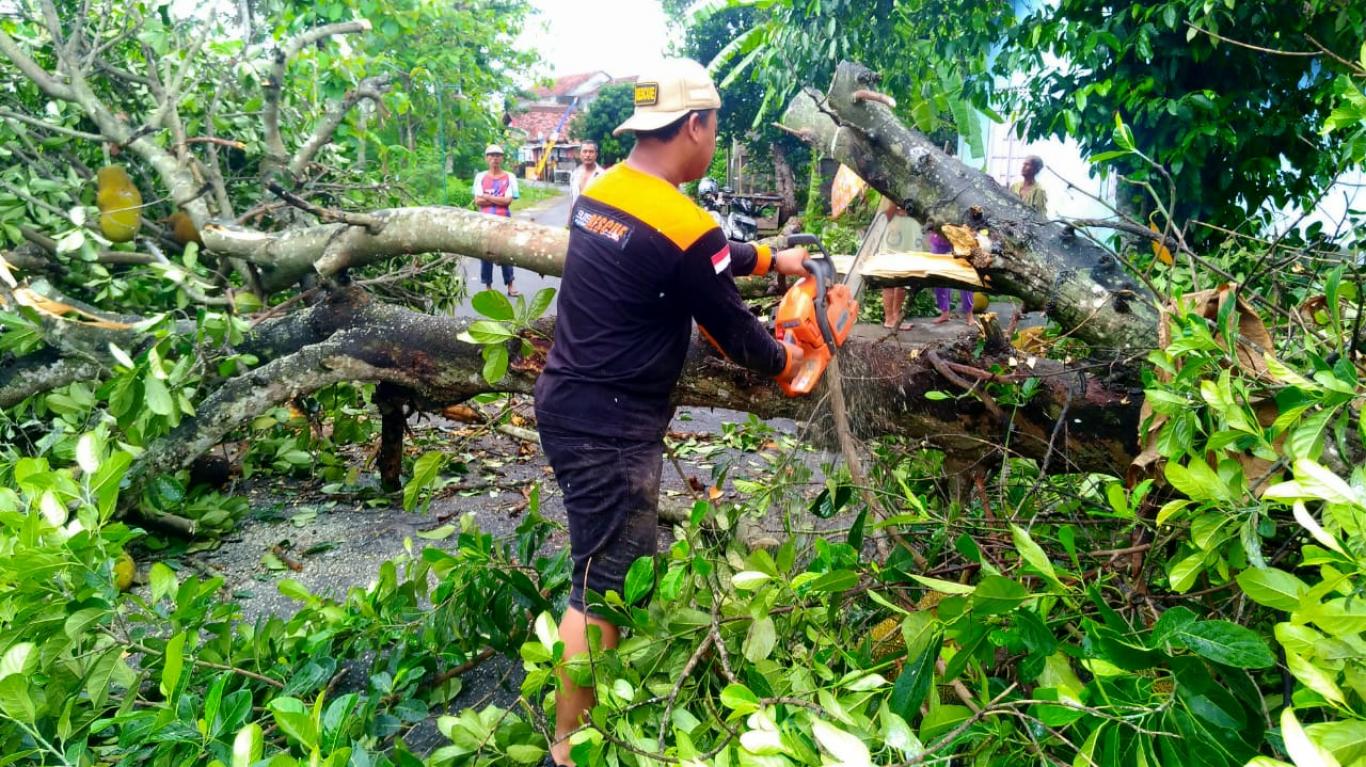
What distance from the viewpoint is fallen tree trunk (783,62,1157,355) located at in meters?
2.29

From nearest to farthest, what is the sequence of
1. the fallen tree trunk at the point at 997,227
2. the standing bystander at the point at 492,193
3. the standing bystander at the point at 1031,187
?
the fallen tree trunk at the point at 997,227 → the standing bystander at the point at 1031,187 → the standing bystander at the point at 492,193

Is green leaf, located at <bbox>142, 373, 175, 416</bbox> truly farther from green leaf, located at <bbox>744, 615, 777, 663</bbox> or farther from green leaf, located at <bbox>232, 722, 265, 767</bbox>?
green leaf, located at <bbox>744, 615, 777, 663</bbox>

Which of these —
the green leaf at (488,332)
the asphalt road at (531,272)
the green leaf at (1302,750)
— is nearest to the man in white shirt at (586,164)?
the asphalt road at (531,272)

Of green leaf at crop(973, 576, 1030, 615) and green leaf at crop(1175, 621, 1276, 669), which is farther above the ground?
green leaf at crop(1175, 621, 1276, 669)

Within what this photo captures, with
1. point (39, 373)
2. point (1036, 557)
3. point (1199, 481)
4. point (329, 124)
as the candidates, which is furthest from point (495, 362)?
point (329, 124)

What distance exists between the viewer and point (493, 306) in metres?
2.36

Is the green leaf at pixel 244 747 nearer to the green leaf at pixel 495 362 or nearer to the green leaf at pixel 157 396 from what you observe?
the green leaf at pixel 495 362

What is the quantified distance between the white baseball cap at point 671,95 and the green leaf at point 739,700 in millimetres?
1274

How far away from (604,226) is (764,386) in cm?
86

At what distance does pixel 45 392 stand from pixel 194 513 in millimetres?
721

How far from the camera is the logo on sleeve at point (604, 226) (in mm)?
1925

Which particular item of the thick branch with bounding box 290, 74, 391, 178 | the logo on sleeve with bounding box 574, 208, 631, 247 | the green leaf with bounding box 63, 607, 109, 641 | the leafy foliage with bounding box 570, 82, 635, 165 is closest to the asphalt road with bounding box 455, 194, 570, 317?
the logo on sleeve with bounding box 574, 208, 631, 247

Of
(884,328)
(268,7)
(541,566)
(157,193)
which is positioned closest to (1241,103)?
(884,328)

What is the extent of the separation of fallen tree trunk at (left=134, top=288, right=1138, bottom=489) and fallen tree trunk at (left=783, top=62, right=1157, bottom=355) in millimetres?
168
